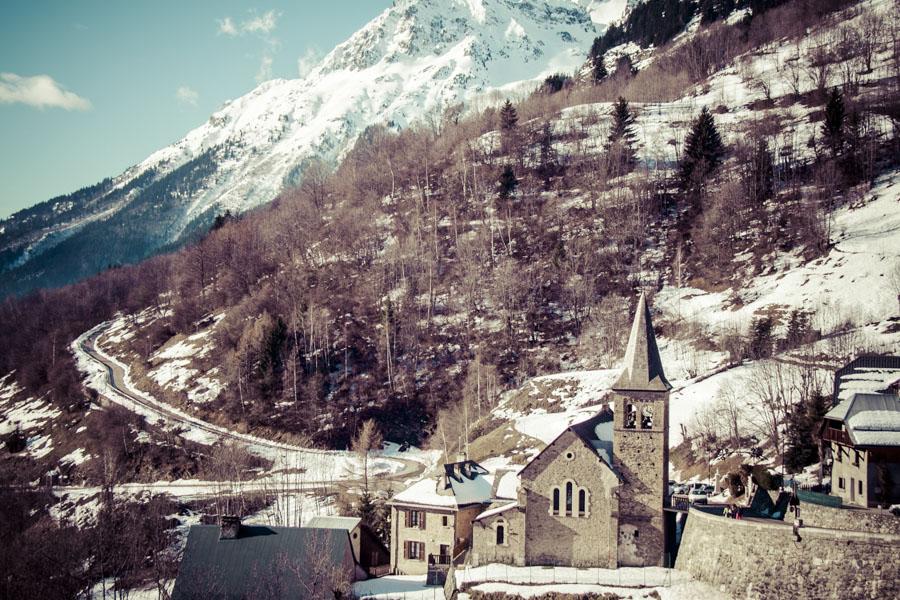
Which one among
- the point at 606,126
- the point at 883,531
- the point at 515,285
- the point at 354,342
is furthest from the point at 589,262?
the point at 883,531

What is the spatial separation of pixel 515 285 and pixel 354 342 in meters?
23.2

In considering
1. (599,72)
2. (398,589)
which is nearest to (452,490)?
(398,589)

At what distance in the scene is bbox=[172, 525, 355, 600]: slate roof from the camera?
134ft

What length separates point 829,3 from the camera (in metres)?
142

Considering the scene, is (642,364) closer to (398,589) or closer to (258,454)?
(398,589)

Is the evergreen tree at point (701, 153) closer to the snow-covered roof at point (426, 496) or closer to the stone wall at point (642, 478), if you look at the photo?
the stone wall at point (642, 478)

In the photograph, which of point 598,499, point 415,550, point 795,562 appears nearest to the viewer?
point 795,562

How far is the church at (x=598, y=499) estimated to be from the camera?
38.1m

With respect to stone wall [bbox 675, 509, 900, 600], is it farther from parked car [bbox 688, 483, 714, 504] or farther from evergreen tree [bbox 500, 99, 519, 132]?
evergreen tree [bbox 500, 99, 519, 132]

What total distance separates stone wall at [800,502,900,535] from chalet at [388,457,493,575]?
1883 centimetres

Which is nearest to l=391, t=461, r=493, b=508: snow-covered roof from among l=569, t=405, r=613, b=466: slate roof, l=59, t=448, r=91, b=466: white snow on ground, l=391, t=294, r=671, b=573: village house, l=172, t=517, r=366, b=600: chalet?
l=391, t=294, r=671, b=573: village house

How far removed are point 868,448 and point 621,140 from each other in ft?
316

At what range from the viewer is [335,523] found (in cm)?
4581

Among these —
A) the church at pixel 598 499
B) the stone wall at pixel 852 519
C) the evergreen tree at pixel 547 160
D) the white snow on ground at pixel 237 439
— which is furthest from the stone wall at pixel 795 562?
the evergreen tree at pixel 547 160
